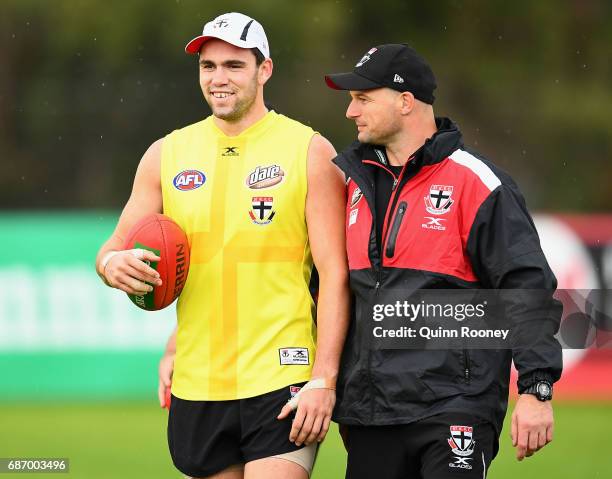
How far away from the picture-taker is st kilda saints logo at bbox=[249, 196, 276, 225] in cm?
477

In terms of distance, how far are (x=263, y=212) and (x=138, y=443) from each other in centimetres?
503

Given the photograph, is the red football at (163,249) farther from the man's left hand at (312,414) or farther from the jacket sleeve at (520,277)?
the jacket sleeve at (520,277)

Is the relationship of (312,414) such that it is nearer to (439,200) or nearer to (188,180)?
(439,200)

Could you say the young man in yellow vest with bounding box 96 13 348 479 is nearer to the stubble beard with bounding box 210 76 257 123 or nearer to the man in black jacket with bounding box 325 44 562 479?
the stubble beard with bounding box 210 76 257 123

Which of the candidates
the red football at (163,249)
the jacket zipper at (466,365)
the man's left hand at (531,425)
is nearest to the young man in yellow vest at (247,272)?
the red football at (163,249)

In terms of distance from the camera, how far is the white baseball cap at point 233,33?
15.7 ft

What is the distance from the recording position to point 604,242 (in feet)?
35.7

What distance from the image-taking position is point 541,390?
4.32 metres

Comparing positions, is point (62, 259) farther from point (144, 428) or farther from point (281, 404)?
point (281, 404)

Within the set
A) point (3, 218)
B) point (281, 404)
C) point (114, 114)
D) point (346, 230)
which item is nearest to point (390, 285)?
point (346, 230)

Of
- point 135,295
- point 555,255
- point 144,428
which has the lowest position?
point 144,428

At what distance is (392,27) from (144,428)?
1299 centimetres

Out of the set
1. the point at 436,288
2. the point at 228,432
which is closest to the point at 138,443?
the point at 228,432

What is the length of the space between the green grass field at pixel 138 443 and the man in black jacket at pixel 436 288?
11.1ft
